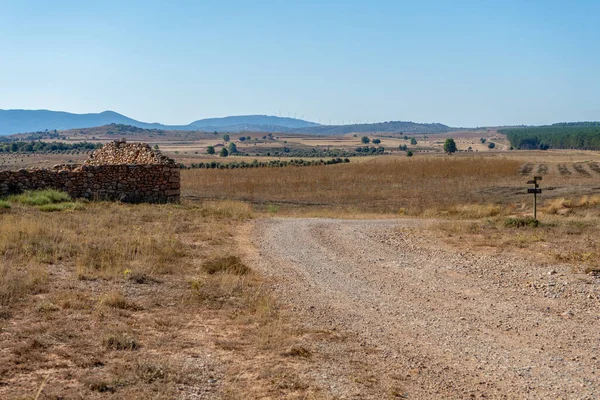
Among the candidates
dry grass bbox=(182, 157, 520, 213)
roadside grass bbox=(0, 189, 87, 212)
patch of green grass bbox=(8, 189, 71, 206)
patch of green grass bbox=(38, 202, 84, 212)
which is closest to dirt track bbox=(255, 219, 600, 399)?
patch of green grass bbox=(38, 202, 84, 212)

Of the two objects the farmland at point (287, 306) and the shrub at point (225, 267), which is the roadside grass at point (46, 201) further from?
the shrub at point (225, 267)

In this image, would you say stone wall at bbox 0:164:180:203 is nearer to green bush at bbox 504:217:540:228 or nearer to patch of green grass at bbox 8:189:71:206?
patch of green grass at bbox 8:189:71:206

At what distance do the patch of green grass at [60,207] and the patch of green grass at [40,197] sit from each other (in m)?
0.72

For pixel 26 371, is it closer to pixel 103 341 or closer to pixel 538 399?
pixel 103 341

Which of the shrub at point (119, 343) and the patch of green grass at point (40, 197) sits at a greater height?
the patch of green grass at point (40, 197)

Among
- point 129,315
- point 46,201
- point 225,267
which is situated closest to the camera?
point 129,315

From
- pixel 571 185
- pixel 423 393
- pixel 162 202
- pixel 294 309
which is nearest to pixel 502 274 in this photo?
pixel 294 309

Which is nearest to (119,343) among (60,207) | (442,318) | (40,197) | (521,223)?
(442,318)

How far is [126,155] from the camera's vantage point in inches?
1128

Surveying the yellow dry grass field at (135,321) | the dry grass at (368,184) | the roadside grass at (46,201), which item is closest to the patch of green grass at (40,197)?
the roadside grass at (46,201)

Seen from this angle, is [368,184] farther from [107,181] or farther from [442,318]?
[442,318]

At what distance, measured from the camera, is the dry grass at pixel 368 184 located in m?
37.1

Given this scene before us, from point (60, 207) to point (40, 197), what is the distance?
5.17 feet

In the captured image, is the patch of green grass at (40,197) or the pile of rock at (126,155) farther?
the pile of rock at (126,155)
